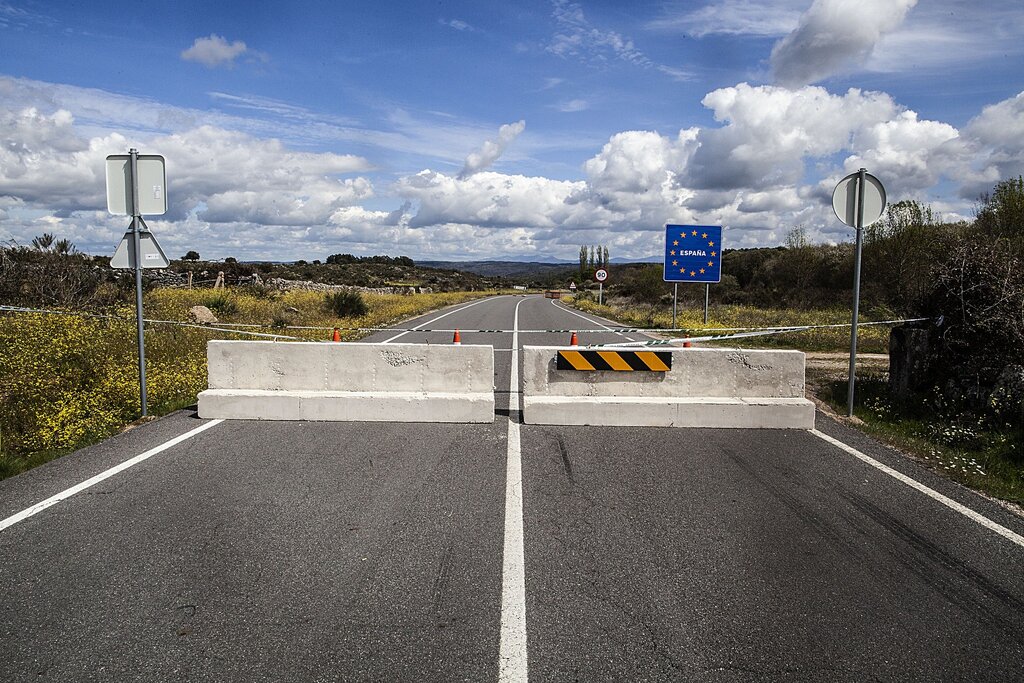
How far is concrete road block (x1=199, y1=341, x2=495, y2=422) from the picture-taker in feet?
28.2

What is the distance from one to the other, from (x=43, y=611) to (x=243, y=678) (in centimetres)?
147

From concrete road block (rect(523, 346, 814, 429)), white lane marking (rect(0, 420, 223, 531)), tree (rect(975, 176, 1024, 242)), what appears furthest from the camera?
tree (rect(975, 176, 1024, 242))

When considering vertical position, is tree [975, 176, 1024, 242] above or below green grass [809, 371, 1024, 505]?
above

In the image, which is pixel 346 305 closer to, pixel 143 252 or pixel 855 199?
pixel 143 252

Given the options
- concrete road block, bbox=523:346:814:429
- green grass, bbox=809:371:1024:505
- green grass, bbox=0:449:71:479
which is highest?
concrete road block, bbox=523:346:814:429

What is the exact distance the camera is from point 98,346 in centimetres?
1334

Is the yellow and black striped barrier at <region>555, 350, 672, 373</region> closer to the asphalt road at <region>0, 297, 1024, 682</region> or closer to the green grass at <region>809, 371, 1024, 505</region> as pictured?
the asphalt road at <region>0, 297, 1024, 682</region>

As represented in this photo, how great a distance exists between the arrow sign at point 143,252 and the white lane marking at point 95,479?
A: 2.49 metres

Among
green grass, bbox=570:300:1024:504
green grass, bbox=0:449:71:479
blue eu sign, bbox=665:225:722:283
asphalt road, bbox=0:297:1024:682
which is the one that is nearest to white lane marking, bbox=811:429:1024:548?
asphalt road, bbox=0:297:1024:682

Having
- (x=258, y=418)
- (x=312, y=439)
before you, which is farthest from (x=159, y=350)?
(x=312, y=439)

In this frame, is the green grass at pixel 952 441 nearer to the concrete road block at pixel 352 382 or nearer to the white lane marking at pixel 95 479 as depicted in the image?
the concrete road block at pixel 352 382

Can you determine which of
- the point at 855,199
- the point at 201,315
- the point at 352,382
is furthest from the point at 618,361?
the point at 201,315

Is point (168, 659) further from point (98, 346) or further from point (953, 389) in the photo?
point (98, 346)

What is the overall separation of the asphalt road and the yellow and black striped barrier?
58.2 inches
